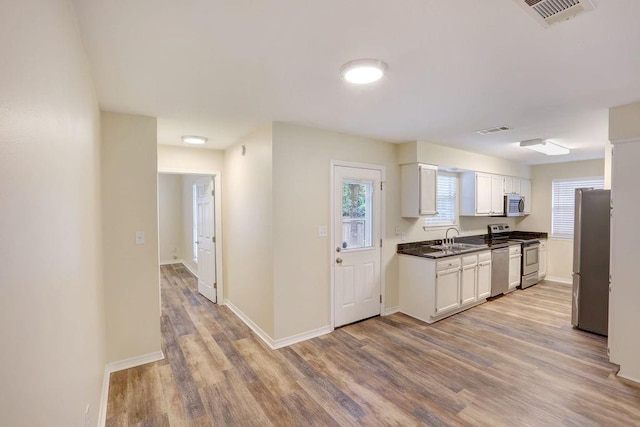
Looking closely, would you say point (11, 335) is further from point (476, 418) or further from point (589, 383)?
point (589, 383)

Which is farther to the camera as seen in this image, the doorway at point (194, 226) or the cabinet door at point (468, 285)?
the doorway at point (194, 226)

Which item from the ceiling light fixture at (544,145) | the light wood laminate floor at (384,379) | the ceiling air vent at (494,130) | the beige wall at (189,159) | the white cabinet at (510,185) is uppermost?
the ceiling air vent at (494,130)

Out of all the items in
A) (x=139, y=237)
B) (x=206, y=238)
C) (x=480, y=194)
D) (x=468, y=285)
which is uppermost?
(x=480, y=194)

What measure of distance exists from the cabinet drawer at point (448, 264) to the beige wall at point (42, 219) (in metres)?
3.76

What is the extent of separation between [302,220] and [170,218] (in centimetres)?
609

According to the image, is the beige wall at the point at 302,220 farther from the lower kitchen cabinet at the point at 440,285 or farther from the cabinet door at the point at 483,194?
the cabinet door at the point at 483,194

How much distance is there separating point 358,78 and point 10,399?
2.20 m

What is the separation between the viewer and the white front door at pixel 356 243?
3.76 m

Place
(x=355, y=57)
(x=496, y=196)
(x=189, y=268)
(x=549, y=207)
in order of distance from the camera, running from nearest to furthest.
Result: (x=355, y=57) → (x=496, y=196) → (x=549, y=207) → (x=189, y=268)

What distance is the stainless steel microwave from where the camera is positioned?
5.77 meters

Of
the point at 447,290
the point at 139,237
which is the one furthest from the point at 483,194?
the point at 139,237

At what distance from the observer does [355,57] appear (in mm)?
1888

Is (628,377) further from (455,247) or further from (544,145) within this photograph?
(544,145)

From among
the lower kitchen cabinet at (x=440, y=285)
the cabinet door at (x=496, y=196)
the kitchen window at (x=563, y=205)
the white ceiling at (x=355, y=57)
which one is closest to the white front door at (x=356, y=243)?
the lower kitchen cabinet at (x=440, y=285)
